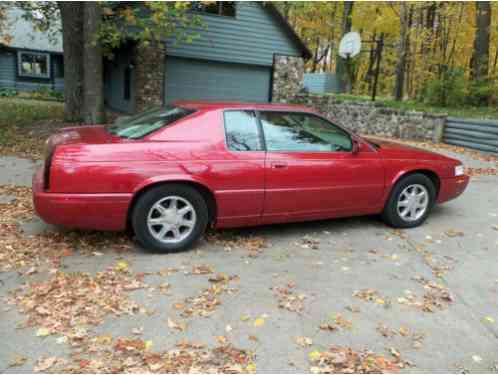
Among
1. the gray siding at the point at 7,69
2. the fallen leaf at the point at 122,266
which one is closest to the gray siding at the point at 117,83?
the gray siding at the point at 7,69

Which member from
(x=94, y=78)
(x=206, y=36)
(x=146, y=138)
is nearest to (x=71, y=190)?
(x=146, y=138)

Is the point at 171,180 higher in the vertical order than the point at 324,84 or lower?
lower

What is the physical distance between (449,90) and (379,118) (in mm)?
2419

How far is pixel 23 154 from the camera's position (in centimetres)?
905

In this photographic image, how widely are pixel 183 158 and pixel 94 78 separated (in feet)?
23.4

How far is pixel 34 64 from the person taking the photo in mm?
25281

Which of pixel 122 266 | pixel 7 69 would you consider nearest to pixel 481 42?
pixel 122 266

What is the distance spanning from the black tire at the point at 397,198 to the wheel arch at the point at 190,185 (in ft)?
7.31

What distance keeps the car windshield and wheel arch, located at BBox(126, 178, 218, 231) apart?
537mm

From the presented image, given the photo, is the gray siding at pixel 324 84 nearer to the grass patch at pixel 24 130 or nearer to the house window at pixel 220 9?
the house window at pixel 220 9

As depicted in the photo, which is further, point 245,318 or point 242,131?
point 242,131

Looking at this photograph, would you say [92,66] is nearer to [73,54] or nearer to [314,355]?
[73,54]

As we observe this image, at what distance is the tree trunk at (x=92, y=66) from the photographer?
388 inches

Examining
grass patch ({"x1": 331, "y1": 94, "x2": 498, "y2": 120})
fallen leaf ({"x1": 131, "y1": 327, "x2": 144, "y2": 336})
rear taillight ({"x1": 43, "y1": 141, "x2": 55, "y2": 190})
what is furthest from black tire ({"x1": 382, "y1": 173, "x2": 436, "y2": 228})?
grass patch ({"x1": 331, "y1": 94, "x2": 498, "y2": 120})
